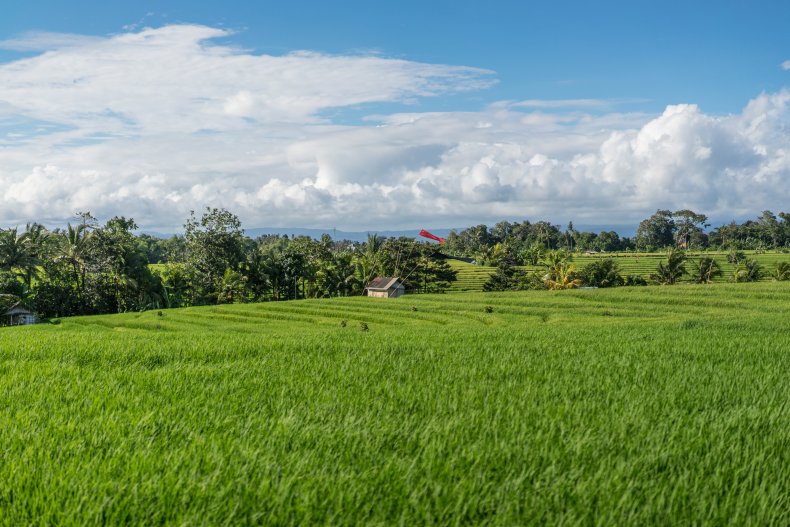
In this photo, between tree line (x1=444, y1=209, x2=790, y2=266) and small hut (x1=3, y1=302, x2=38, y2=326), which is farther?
tree line (x1=444, y1=209, x2=790, y2=266)

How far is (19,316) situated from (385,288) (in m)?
36.3

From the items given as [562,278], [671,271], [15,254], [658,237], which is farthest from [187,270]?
[658,237]

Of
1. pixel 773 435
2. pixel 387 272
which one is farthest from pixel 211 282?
pixel 773 435

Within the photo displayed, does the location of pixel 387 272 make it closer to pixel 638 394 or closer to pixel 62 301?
pixel 62 301

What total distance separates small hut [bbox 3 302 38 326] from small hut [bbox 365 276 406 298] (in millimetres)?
34266

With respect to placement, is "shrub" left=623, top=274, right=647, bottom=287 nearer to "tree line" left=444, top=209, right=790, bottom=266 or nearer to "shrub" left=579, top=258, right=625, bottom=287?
"shrub" left=579, top=258, right=625, bottom=287

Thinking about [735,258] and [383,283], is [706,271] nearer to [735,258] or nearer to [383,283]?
[735,258]

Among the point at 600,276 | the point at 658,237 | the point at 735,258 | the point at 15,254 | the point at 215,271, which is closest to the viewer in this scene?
the point at 15,254

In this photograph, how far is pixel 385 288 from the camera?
2783 inches

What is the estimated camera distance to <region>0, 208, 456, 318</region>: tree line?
62312 millimetres

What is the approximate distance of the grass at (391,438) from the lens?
381 cm

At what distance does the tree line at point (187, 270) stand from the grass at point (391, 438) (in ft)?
176

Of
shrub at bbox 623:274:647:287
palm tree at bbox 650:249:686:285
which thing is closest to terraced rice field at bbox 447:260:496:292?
shrub at bbox 623:274:647:287

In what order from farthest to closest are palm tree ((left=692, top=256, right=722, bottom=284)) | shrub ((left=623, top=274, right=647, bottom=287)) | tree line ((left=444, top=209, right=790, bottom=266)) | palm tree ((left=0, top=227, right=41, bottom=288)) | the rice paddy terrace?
tree line ((left=444, top=209, right=790, bottom=266)) < the rice paddy terrace < palm tree ((left=692, top=256, right=722, bottom=284)) < shrub ((left=623, top=274, right=647, bottom=287)) < palm tree ((left=0, top=227, right=41, bottom=288))
